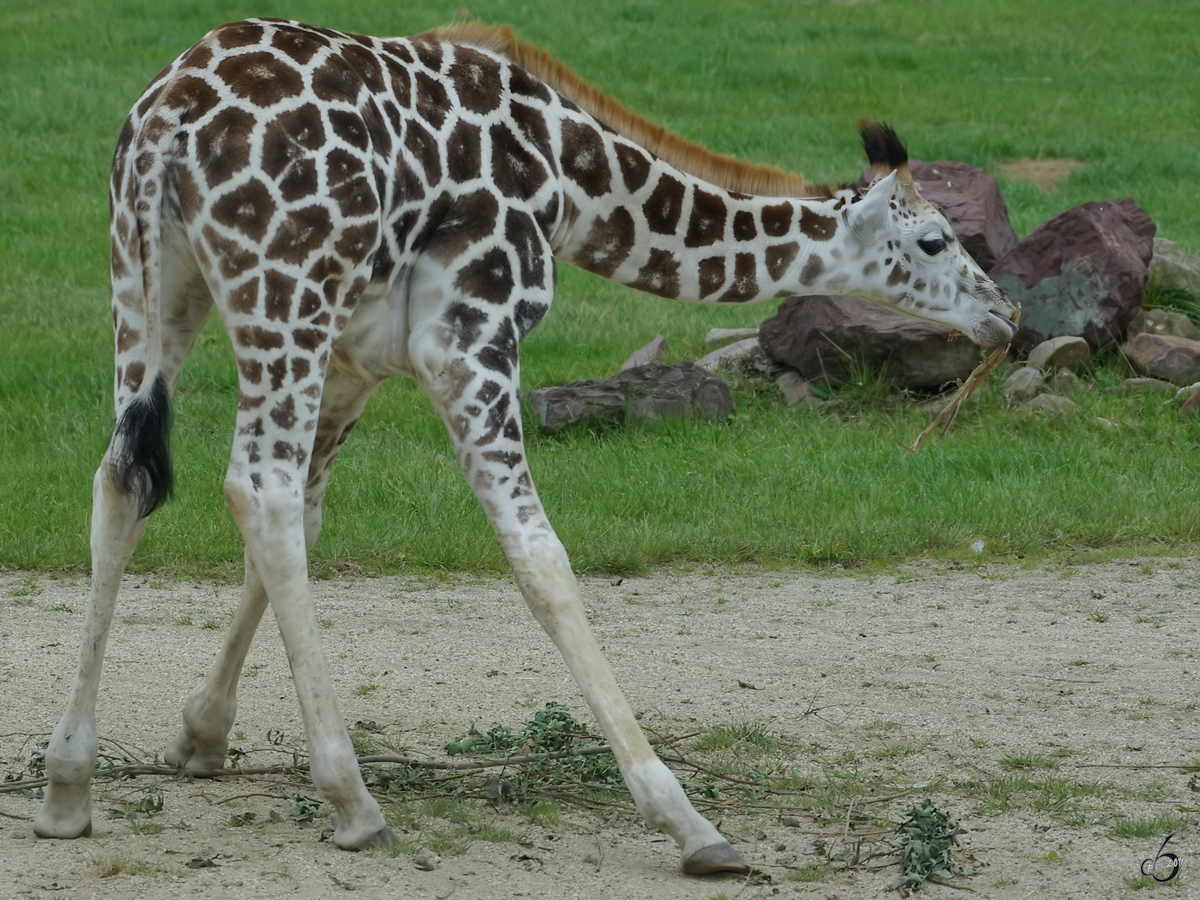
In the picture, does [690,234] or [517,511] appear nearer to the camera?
[517,511]

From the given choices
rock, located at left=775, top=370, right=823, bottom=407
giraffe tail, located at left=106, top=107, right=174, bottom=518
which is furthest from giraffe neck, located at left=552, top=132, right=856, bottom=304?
rock, located at left=775, top=370, right=823, bottom=407

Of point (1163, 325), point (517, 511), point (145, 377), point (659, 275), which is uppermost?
point (659, 275)

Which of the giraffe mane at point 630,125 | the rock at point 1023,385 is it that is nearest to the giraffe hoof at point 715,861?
the giraffe mane at point 630,125

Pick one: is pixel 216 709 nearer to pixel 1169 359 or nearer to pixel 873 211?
pixel 873 211

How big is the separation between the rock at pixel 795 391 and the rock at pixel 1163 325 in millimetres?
2145

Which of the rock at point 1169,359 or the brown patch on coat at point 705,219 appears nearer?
the brown patch on coat at point 705,219

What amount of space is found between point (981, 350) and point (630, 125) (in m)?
5.10

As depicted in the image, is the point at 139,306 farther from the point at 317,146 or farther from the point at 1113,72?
the point at 1113,72

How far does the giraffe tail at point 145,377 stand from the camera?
156 inches

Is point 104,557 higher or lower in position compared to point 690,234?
lower

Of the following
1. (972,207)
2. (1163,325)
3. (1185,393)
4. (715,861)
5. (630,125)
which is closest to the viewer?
(715,861)

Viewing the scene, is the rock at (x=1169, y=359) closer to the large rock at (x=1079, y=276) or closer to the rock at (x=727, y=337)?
the large rock at (x=1079, y=276)

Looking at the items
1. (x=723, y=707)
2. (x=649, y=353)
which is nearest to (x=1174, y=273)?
(x=649, y=353)

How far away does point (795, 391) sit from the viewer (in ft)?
31.3
